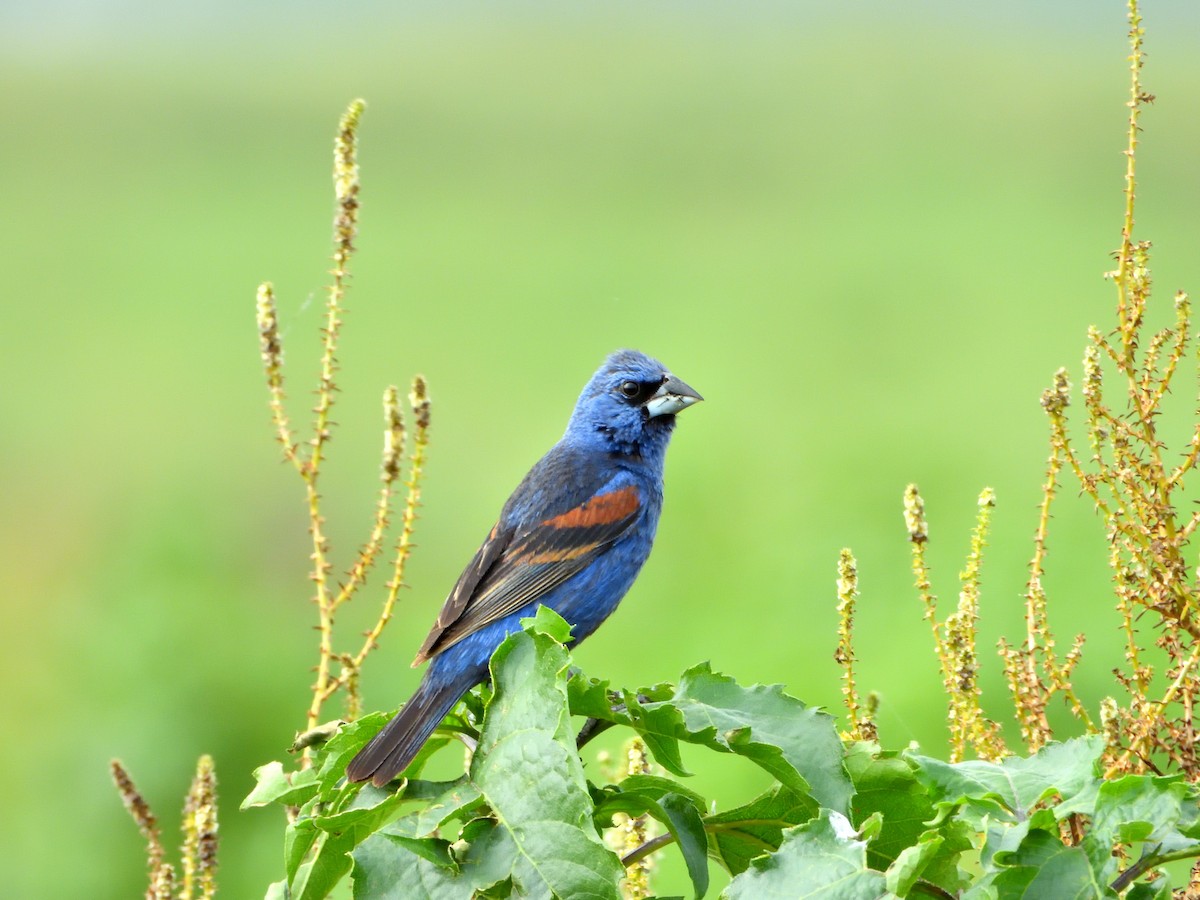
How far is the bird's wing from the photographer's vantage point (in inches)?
129

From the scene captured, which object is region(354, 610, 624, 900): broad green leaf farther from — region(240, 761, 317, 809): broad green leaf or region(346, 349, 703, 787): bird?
region(346, 349, 703, 787): bird

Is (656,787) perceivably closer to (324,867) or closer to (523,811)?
(523,811)

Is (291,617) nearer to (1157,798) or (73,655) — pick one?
(73,655)

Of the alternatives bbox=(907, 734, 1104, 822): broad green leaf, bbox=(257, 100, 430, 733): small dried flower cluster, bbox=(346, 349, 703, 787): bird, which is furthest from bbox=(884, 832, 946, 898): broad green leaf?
bbox=(346, 349, 703, 787): bird

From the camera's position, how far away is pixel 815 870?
4.66ft

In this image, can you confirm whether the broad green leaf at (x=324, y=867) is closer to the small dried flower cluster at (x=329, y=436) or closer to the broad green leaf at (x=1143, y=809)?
the small dried flower cluster at (x=329, y=436)

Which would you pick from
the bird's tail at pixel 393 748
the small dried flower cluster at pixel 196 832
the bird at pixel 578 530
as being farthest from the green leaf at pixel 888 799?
the bird at pixel 578 530

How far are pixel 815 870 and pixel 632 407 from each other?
8.86 ft

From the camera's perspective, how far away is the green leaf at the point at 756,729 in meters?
1.60

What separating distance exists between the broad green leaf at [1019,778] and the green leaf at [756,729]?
0.10 meters

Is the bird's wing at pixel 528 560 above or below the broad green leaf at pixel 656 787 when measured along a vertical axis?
above

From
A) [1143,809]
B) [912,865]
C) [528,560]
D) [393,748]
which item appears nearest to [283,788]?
[393,748]

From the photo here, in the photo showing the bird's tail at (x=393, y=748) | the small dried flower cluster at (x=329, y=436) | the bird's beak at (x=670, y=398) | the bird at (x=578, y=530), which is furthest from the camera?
the bird's beak at (x=670, y=398)

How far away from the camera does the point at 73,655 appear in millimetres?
5918
